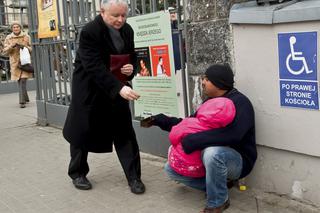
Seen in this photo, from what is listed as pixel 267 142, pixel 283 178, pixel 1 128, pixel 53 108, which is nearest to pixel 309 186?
pixel 283 178

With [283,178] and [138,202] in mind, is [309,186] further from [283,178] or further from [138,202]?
[138,202]

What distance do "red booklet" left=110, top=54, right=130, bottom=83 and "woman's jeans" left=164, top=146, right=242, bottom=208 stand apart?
1033 mm

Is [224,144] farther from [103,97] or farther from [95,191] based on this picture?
[95,191]

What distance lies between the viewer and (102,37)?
3.85 metres

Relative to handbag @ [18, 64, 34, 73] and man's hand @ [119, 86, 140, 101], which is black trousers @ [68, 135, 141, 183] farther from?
handbag @ [18, 64, 34, 73]

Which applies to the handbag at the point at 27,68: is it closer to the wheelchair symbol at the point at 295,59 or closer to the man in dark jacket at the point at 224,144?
the man in dark jacket at the point at 224,144

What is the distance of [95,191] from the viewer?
428 cm

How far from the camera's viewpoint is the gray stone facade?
390cm

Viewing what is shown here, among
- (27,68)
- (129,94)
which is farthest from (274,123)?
(27,68)

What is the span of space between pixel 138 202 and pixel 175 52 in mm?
1488

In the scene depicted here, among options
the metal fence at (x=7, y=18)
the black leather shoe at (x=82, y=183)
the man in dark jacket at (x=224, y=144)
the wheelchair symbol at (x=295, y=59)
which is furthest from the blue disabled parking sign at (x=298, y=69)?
the metal fence at (x=7, y=18)

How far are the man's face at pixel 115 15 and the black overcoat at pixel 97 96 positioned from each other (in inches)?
2.7

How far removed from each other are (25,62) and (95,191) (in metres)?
5.85

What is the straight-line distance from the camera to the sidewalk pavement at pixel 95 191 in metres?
3.77
